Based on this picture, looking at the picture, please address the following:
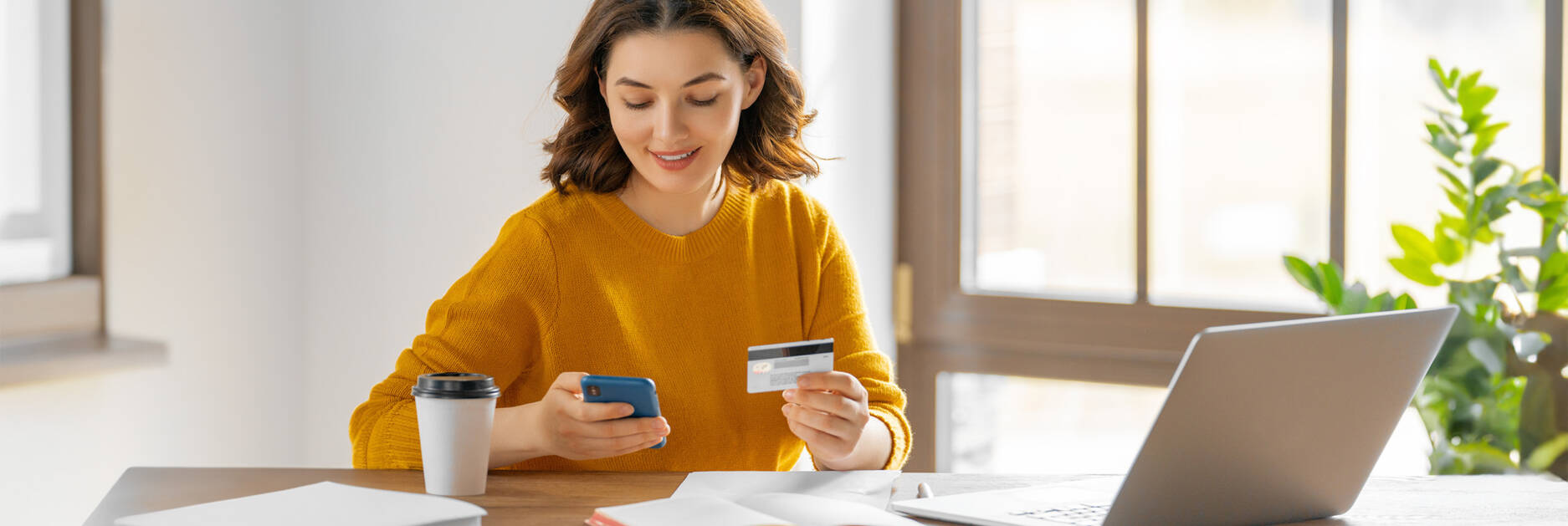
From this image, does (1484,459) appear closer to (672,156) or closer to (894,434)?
(894,434)

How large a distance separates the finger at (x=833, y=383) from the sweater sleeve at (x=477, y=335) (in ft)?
1.31

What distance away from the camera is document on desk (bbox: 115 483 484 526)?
1.00 meters

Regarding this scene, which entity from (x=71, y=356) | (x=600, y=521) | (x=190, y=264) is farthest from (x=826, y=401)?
(x=190, y=264)

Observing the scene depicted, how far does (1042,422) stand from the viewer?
8.63ft

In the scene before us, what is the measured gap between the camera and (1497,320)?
1997 mm

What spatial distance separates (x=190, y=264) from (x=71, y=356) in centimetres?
33

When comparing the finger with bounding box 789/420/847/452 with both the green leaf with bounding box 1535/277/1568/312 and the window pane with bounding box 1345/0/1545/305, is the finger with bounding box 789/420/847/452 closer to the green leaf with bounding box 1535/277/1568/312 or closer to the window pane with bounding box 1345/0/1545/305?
the green leaf with bounding box 1535/277/1568/312

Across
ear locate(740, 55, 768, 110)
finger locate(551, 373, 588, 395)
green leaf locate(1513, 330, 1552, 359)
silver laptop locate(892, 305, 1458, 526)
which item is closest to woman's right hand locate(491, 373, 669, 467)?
finger locate(551, 373, 588, 395)

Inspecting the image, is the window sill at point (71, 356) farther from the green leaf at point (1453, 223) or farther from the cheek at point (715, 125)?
the green leaf at point (1453, 223)

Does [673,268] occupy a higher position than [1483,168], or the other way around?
[1483,168]

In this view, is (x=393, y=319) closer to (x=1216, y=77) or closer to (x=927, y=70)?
(x=927, y=70)

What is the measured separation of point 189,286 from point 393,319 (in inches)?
15.9

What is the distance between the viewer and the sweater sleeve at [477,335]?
1.37m

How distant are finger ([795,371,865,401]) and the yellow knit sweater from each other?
0.19m
